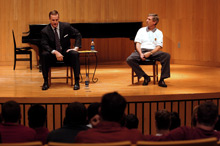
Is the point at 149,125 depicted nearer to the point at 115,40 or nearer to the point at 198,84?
the point at 198,84

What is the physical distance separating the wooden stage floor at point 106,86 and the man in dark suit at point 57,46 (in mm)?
356

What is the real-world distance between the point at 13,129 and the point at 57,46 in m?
3.52

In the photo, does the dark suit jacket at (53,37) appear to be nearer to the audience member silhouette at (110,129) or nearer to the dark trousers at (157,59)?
the dark trousers at (157,59)

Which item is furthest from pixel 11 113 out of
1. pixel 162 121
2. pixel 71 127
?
pixel 162 121

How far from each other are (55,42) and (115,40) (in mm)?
4362

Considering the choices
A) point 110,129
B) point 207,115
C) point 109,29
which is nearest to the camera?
point 110,129

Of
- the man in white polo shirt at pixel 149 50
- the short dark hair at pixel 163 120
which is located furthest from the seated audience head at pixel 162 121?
the man in white polo shirt at pixel 149 50

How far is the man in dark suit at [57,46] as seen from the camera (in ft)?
18.8

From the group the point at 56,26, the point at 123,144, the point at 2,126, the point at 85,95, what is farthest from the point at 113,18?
the point at 123,144

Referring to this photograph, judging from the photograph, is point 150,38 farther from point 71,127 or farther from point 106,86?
point 71,127

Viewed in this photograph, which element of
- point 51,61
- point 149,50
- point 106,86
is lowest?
point 106,86

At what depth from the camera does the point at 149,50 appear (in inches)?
245

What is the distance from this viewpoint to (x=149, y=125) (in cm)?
486

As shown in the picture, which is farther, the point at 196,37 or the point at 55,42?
the point at 196,37
